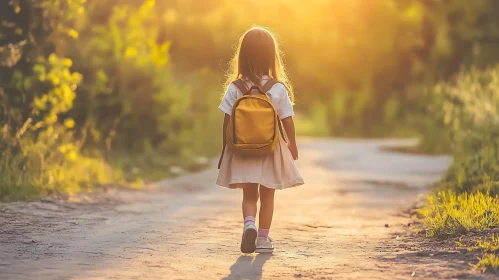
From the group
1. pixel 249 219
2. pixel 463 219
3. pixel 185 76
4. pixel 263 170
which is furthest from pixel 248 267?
pixel 185 76

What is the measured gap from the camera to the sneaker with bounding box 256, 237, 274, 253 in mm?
8023

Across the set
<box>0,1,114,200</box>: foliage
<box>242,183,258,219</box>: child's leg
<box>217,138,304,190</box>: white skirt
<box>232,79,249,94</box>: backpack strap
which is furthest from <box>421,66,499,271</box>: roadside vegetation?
<box>0,1,114,200</box>: foliage

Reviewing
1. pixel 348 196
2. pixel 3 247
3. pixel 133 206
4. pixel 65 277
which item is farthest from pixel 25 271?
pixel 348 196

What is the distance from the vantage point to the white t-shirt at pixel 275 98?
26.6 ft

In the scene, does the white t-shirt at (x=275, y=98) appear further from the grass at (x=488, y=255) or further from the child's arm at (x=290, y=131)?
the grass at (x=488, y=255)

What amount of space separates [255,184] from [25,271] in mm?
2353

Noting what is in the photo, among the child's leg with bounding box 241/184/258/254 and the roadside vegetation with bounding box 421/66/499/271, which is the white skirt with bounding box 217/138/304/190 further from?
Result: the roadside vegetation with bounding box 421/66/499/271

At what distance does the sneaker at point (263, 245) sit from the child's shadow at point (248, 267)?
0.11 meters

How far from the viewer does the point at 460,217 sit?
877 cm

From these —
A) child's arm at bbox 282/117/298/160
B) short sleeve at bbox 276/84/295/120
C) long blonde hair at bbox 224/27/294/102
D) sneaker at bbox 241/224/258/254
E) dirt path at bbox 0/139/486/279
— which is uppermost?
long blonde hair at bbox 224/27/294/102

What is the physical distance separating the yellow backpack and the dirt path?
93cm

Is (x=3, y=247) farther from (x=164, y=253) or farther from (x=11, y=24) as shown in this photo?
(x=11, y=24)

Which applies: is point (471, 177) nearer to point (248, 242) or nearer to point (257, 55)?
point (257, 55)

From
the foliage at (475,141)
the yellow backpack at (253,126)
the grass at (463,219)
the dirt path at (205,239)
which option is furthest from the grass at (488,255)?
the foliage at (475,141)
